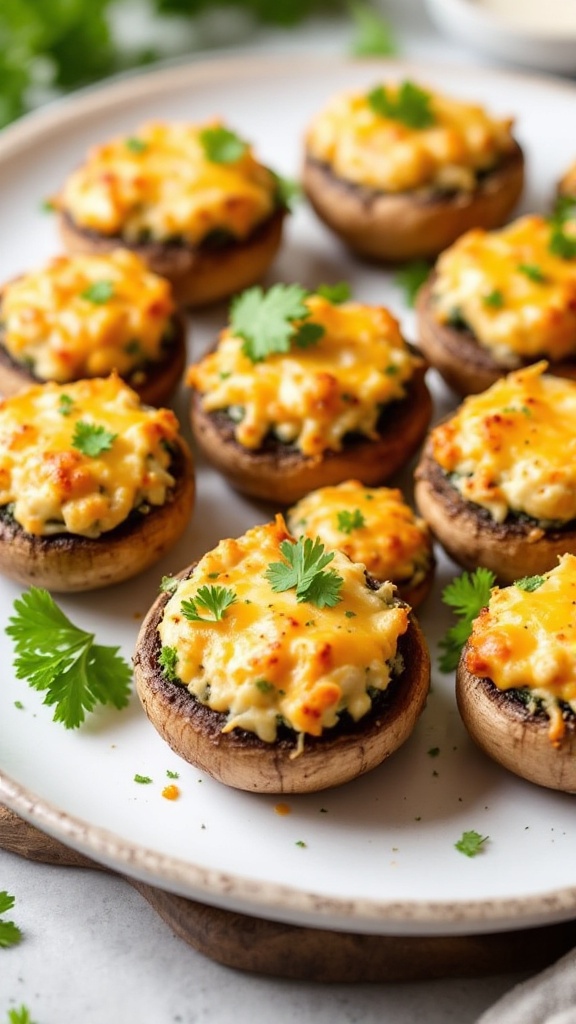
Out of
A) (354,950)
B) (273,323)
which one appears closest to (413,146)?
(273,323)

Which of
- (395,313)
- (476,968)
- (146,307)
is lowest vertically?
(476,968)

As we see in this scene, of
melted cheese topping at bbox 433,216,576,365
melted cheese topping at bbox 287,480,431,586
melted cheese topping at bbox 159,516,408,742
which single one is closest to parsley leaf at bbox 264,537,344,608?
melted cheese topping at bbox 159,516,408,742

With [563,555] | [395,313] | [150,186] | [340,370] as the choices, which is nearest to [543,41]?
[395,313]

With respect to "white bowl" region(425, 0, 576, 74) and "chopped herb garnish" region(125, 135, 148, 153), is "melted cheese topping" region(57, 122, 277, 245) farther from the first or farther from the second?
"white bowl" region(425, 0, 576, 74)

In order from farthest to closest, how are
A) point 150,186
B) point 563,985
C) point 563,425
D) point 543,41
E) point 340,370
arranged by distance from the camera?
point 543,41 < point 150,186 < point 340,370 < point 563,425 < point 563,985

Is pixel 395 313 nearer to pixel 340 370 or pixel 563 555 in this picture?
pixel 340 370

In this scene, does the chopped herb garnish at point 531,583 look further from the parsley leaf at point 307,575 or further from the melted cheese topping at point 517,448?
the parsley leaf at point 307,575

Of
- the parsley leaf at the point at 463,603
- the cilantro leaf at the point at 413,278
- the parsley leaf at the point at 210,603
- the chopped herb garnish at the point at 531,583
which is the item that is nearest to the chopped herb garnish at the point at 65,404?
the parsley leaf at the point at 210,603
